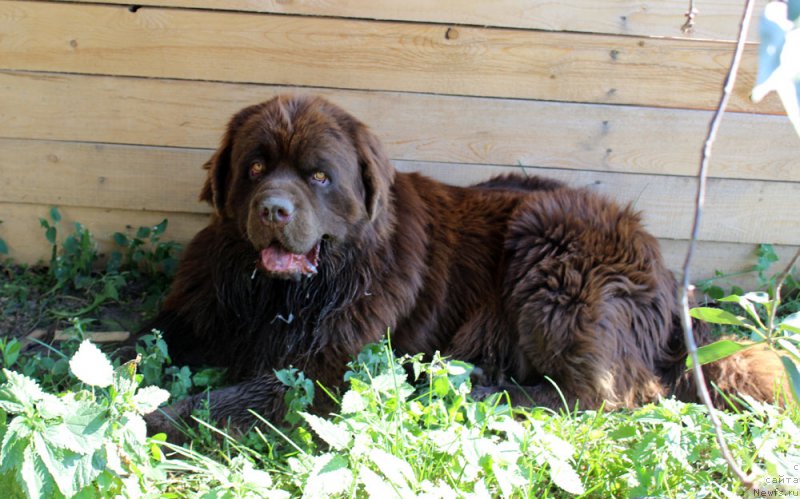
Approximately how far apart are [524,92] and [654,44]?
28.6 inches

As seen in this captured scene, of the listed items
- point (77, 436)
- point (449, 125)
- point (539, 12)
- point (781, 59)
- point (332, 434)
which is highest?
point (539, 12)

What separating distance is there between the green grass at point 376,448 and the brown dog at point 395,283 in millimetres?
212

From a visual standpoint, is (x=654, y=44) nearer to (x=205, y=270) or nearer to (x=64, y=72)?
(x=205, y=270)

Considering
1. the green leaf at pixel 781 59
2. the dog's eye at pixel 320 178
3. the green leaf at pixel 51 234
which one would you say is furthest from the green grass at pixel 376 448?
the green leaf at pixel 781 59

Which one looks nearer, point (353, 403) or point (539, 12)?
point (353, 403)

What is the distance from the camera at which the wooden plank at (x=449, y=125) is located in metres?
3.83

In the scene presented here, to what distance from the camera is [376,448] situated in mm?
2227

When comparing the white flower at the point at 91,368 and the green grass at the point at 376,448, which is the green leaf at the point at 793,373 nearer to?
the green grass at the point at 376,448

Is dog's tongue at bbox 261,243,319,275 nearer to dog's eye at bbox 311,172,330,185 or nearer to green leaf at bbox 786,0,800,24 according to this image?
dog's eye at bbox 311,172,330,185

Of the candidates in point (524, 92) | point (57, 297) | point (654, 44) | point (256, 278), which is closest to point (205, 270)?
point (256, 278)

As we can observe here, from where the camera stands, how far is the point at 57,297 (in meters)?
3.96

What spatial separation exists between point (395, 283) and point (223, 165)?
95cm

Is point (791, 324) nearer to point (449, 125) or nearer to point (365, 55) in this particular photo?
point (449, 125)

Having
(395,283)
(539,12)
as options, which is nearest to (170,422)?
(395,283)
